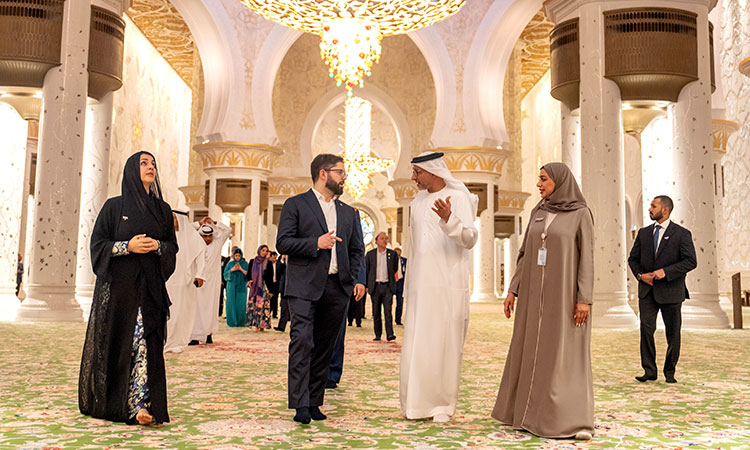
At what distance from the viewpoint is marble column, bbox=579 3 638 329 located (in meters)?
7.81

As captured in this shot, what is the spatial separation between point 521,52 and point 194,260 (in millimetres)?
12735

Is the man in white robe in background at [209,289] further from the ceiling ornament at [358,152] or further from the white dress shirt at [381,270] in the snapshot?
the ceiling ornament at [358,152]

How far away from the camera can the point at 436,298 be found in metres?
3.12

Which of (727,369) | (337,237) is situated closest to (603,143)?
(727,369)

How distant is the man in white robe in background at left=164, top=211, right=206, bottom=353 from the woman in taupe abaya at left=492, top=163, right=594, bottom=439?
3.36 meters

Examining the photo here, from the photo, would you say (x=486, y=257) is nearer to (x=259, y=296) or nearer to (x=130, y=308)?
(x=259, y=296)

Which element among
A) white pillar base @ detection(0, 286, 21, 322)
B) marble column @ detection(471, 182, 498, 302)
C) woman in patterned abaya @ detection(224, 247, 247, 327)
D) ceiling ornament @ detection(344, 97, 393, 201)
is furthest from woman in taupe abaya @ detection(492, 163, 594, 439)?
ceiling ornament @ detection(344, 97, 393, 201)

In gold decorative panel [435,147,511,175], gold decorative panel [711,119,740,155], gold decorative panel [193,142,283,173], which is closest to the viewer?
gold decorative panel [711,119,740,155]

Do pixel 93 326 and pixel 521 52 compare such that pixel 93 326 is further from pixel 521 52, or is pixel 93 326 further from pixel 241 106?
pixel 521 52

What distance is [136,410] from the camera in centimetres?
279

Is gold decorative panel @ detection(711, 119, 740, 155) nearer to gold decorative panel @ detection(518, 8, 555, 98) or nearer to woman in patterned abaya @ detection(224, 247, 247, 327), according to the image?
gold decorative panel @ detection(518, 8, 555, 98)

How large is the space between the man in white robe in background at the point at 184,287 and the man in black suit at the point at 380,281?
1.98m

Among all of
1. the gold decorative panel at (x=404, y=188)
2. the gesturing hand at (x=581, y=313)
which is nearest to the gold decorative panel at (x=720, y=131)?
the gold decorative panel at (x=404, y=188)

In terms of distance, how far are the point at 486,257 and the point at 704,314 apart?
7386mm
